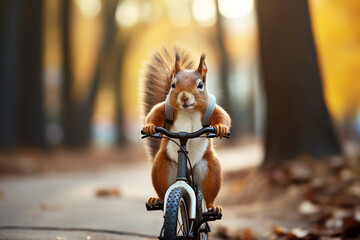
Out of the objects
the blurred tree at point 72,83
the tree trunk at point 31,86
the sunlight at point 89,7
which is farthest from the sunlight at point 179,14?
the tree trunk at point 31,86

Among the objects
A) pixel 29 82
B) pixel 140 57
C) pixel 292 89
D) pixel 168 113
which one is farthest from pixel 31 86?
pixel 140 57

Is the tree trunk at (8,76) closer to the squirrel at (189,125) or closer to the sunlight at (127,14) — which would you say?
the squirrel at (189,125)

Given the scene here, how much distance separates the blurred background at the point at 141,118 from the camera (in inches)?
250

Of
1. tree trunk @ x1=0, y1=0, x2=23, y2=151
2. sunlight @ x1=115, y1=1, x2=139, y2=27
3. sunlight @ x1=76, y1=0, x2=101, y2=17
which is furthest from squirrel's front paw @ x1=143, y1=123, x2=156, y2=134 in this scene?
sunlight @ x1=76, y1=0, x2=101, y2=17

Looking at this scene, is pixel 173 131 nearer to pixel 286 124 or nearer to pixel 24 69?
pixel 286 124

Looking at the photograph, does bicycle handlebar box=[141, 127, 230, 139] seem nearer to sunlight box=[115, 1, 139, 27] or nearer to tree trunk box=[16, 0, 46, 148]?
tree trunk box=[16, 0, 46, 148]

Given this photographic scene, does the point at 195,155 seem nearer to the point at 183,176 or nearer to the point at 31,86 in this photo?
the point at 183,176

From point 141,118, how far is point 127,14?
22.2 meters

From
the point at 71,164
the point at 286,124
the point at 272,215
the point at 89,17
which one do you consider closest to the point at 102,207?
the point at 272,215

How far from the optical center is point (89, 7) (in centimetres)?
2625

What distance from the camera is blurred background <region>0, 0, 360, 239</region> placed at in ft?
20.8

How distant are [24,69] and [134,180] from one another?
7.55 metres

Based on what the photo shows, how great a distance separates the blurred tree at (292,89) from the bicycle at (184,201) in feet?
17.2

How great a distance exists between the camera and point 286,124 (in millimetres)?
8578
